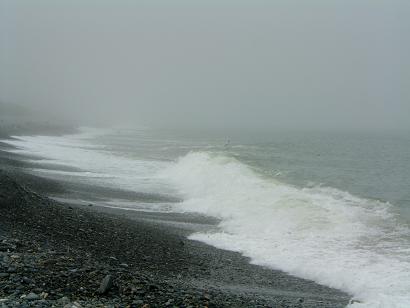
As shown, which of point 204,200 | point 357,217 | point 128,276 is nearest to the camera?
point 128,276

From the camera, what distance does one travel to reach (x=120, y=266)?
36.2ft

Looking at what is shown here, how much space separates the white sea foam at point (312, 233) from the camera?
41.4ft

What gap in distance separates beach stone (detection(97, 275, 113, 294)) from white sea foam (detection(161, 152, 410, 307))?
18.5 ft

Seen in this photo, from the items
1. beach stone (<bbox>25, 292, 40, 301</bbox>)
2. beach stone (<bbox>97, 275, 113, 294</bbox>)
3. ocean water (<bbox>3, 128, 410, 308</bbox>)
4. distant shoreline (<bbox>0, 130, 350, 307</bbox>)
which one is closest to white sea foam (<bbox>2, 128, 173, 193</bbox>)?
ocean water (<bbox>3, 128, 410, 308</bbox>)

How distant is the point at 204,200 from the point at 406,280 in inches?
533

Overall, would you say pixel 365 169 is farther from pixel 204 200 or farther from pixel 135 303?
pixel 135 303

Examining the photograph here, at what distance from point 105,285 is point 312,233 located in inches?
436

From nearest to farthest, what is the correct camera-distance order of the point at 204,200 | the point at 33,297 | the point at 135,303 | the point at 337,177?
the point at 33,297 → the point at 135,303 → the point at 204,200 → the point at 337,177

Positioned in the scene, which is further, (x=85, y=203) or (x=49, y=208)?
(x=85, y=203)

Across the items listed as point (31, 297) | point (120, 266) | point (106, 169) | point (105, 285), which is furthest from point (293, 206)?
point (106, 169)

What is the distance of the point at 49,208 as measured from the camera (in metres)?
16.3

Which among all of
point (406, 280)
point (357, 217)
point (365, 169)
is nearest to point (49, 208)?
point (406, 280)

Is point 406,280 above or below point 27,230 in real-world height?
below

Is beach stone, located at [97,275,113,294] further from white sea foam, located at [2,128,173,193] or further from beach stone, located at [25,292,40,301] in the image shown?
white sea foam, located at [2,128,173,193]
